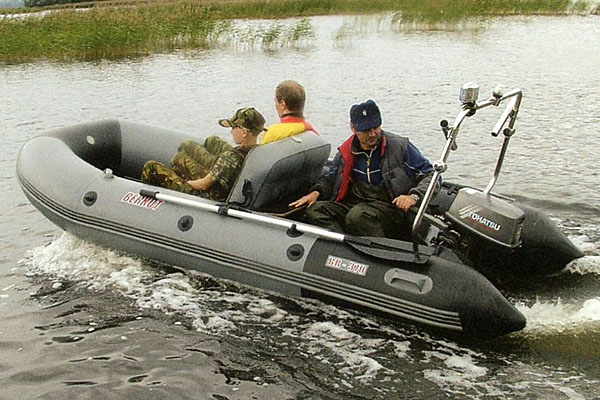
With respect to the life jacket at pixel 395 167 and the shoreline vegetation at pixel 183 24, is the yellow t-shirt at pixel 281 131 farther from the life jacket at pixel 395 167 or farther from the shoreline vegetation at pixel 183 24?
the shoreline vegetation at pixel 183 24

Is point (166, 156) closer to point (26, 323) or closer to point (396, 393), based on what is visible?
point (26, 323)

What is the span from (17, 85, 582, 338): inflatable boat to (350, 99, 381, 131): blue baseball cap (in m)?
0.47

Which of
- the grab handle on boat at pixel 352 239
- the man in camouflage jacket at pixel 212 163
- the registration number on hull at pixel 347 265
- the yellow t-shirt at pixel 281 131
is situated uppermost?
the yellow t-shirt at pixel 281 131

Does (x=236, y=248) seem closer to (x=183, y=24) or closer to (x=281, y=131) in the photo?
(x=281, y=131)

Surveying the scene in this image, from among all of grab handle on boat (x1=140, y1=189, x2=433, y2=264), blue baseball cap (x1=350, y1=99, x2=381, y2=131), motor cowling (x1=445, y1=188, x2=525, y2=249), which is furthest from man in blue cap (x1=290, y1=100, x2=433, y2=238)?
motor cowling (x1=445, y1=188, x2=525, y2=249)

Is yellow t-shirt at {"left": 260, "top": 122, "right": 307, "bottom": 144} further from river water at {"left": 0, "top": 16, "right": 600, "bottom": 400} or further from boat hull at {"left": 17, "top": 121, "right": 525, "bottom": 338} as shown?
river water at {"left": 0, "top": 16, "right": 600, "bottom": 400}

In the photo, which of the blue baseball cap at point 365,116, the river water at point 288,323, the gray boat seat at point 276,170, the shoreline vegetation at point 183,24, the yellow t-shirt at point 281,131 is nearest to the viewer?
the river water at point 288,323

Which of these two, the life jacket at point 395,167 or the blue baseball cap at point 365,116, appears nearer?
the blue baseball cap at point 365,116

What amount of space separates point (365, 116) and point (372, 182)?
17.6 inches

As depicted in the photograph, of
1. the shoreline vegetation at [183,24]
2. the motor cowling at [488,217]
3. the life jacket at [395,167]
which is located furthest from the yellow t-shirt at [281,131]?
the shoreline vegetation at [183,24]

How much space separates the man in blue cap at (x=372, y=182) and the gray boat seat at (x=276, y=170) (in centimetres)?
20

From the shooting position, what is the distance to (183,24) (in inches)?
621

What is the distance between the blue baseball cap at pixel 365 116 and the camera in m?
4.27

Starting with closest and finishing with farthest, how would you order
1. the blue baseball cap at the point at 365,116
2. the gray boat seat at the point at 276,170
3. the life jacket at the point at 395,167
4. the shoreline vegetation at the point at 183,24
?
the blue baseball cap at the point at 365,116 < the life jacket at the point at 395,167 < the gray boat seat at the point at 276,170 < the shoreline vegetation at the point at 183,24
